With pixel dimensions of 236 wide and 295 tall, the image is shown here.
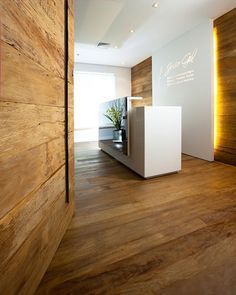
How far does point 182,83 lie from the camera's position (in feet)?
14.0

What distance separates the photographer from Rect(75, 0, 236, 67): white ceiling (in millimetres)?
2870

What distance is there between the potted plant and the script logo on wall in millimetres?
1787

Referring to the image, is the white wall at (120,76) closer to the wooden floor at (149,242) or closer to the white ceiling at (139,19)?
the white ceiling at (139,19)

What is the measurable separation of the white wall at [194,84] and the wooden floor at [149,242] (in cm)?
156

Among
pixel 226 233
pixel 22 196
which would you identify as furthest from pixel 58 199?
pixel 226 233

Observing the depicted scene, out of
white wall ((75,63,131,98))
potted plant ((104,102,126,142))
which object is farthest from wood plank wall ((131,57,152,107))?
potted plant ((104,102,126,142))

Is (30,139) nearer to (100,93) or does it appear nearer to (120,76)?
(100,93)

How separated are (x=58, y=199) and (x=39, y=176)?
35 centimetres

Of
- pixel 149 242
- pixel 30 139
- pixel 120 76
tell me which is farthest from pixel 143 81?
pixel 30 139

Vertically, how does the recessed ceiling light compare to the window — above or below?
above

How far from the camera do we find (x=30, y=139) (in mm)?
865

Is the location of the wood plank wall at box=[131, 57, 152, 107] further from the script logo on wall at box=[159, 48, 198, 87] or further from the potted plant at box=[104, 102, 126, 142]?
the potted plant at box=[104, 102, 126, 142]

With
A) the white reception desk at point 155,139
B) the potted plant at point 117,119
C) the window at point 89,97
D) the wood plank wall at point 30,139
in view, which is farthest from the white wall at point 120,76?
the wood plank wall at point 30,139

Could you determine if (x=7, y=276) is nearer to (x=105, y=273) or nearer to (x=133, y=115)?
(x=105, y=273)
